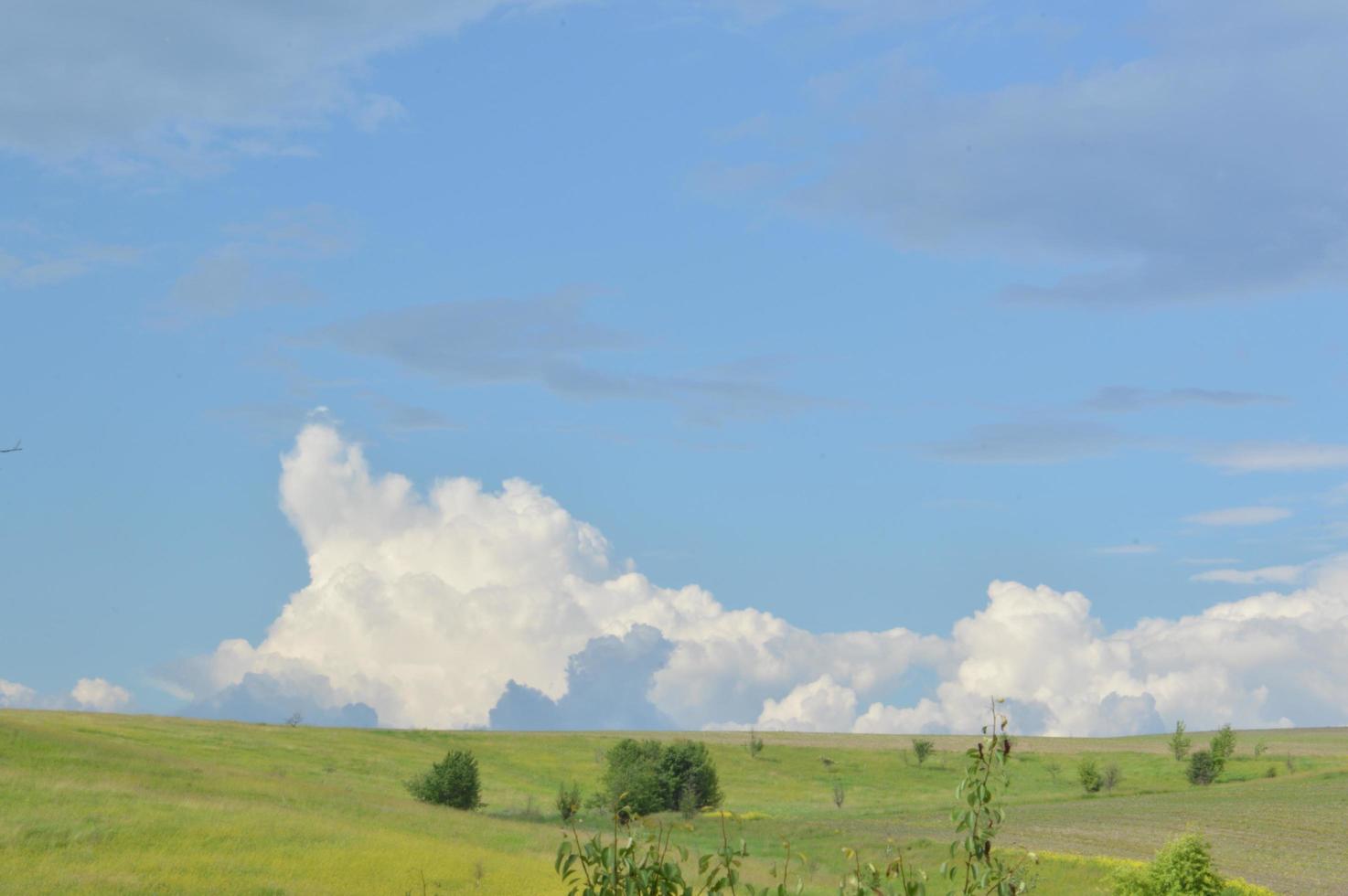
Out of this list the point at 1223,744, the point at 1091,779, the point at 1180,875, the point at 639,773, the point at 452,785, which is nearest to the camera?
the point at 1180,875

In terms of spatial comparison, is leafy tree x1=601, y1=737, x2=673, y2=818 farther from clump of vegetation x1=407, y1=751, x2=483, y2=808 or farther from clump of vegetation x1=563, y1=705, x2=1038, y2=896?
clump of vegetation x1=563, y1=705, x2=1038, y2=896

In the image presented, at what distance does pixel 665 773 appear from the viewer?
76000mm

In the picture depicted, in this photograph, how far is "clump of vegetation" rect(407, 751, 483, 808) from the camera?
69062 mm

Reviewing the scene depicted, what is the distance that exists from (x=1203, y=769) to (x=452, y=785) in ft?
189

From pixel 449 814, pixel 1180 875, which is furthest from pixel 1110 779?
pixel 1180 875

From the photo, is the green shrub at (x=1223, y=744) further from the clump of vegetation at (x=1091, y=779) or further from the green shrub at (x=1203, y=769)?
the clump of vegetation at (x=1091, y=779)

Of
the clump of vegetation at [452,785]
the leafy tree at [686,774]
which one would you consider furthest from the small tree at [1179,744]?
the clump of vegetation at [452,785]

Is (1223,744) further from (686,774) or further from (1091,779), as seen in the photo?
(686,774)

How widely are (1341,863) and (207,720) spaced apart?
10079 centimetres

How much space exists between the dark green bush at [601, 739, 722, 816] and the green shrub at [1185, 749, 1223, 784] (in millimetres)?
39350

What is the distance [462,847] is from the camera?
145 feet

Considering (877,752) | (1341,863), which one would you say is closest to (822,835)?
(1341,863)

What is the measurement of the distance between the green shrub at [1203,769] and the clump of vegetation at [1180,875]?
6323cm

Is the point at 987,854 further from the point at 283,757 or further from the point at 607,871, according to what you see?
the point at 283,757
